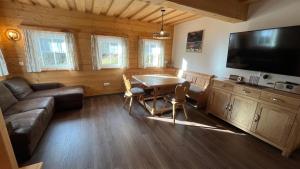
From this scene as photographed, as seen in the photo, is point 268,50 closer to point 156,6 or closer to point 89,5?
point 156,6

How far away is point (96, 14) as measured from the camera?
13.0 feet

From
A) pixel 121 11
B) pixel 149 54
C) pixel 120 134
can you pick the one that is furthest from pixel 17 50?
pixel 149 54

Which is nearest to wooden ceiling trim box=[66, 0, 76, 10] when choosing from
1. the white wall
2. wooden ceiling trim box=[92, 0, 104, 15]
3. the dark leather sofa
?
wooden ceiling trim box=[92, 0, 104, 15]

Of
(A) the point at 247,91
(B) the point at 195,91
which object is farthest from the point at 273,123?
(B) the point at 195,91

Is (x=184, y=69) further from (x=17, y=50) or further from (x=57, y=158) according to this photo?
(x=17, y=50)

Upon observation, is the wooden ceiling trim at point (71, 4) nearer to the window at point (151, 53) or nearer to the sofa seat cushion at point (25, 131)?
the window at point (151, 53)

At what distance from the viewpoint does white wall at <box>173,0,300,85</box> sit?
2352mm

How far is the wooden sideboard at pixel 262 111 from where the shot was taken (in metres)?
2.00

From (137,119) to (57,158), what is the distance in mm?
1530

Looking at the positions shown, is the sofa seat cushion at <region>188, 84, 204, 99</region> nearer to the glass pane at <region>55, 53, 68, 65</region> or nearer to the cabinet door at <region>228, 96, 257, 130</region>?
the cabinet door at <region>228, 96, 257, 130</region>

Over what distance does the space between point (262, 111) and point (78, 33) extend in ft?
15.1

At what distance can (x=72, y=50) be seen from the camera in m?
3.79

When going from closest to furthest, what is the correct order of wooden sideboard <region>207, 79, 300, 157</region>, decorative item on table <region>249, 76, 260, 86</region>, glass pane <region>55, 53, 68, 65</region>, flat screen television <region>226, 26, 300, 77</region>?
1. wooden sideboard <region>207, 79, 300, 157</region>
2. flat screen television <region>226, 26, 300, 77</region>
3. decorative item on table <region>249, 76, 260, 86</region>
4. glass pane <region>55, 53, 68, 65</region>

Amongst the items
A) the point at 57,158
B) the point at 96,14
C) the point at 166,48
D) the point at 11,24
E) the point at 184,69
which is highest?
the point at 96,14
